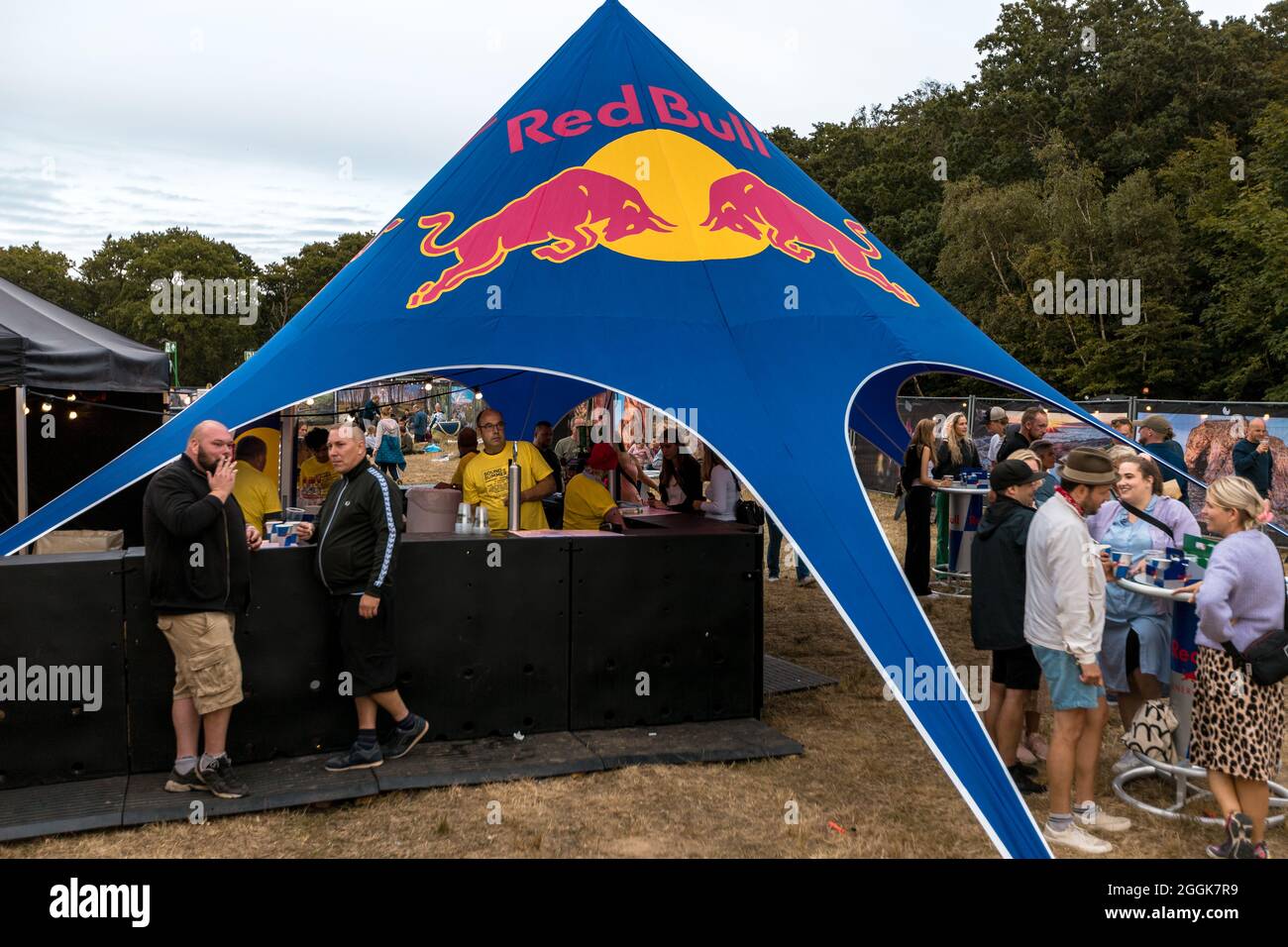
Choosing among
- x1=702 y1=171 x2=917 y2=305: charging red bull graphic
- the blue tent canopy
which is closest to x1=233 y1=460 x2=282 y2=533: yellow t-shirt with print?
the blue tent canopy

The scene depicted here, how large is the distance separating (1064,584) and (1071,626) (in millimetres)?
203

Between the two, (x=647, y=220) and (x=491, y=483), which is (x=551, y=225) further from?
(x=491, y=483)

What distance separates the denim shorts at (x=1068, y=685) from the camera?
5035mm

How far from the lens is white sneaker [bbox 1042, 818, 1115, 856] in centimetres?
504

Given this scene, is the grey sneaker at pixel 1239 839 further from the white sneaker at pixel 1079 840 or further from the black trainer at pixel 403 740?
the black trainer at pixel 403 740

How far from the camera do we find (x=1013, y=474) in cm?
577

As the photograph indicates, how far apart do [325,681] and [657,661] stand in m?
2.07

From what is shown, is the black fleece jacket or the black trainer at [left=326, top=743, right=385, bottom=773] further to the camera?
the black trainer at [left=326, top=743, right=385, bottom=773]

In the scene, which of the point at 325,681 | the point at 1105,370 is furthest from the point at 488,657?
the point at 1105,370

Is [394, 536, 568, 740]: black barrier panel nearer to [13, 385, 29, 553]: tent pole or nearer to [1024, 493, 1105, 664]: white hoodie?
[1024, 493, 1105, 664]: white hoodie

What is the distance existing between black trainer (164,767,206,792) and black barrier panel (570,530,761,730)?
2221mm

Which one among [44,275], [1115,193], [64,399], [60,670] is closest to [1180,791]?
[60,670]

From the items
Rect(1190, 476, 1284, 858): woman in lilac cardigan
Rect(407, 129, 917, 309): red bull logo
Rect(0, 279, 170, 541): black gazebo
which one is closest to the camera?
Rect(1190, 476, 1284, 858): woman in lilac cardigan
